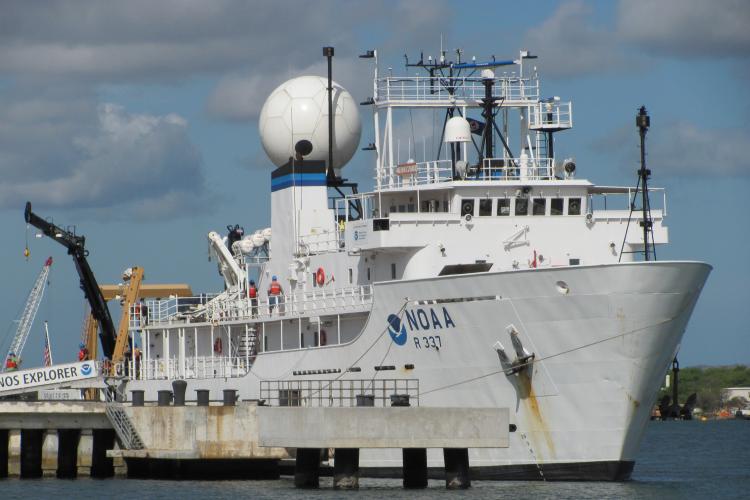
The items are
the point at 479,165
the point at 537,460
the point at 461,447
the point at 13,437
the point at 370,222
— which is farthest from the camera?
the point at 13,437

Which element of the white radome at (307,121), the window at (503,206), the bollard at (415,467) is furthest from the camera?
the white radome at (307,121)

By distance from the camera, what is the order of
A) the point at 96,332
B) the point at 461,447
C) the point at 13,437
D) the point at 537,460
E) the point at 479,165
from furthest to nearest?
the point at 96,332
the point at 13,437
the point at 479,165
the point at 537,460
the point at 461,447

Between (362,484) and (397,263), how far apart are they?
642 centimetres

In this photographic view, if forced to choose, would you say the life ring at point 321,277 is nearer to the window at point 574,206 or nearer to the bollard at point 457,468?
the window at point 574,206

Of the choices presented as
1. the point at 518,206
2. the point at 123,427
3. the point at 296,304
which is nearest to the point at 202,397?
the point at 123,427

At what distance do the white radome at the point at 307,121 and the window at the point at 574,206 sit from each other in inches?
507

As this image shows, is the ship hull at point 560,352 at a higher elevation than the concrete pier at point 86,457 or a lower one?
higher

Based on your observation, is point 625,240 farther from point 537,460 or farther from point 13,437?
point 13,437

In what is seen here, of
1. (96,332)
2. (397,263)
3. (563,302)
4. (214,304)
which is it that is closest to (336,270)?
(397,263)

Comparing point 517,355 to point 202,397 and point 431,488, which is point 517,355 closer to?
point 431,488

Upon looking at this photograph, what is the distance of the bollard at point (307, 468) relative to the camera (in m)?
40.5

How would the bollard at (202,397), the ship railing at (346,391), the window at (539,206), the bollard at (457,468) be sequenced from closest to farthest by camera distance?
1. the bollard at (457,468)
2. the ship railing at (346,391)
3. the bollard at (202,397)
4. the window at (539,206)

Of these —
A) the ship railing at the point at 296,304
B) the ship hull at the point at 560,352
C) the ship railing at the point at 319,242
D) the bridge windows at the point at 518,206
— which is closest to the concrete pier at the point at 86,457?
the ship railing at the point at 296,304

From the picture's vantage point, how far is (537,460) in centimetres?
4012
